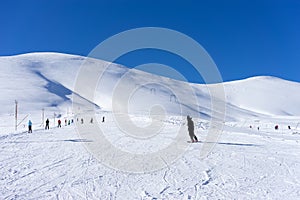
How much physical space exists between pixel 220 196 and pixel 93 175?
3714 millimetres

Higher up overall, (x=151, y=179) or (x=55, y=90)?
(x=55, y=90)

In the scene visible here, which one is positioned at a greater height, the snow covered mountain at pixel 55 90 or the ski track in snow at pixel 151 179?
the snow covered mountain at pixel 55 90

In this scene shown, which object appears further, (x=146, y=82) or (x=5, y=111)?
(x=146, y=82)

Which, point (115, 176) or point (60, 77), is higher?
point (60, 77)

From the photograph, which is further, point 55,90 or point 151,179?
point 55,90

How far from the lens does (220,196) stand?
7691 millimetres

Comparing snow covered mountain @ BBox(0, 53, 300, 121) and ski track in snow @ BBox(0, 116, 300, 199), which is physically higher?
snow covered mountain @ BBox(0, 53, 300, 121)

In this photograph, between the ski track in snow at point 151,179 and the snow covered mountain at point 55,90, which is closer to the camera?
the ski track in snow at point 151,179

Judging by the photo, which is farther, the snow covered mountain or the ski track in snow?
the snow covered mountain

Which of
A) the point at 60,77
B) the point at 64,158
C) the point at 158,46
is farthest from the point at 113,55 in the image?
the point at 60,77

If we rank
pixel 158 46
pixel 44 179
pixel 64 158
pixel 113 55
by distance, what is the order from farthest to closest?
pixel 158 46
pixel 113 55
pixel 64 158
pixel 44 179

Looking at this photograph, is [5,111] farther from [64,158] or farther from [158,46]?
Answer: [64,158]

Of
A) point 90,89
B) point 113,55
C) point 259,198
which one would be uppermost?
point 90,89

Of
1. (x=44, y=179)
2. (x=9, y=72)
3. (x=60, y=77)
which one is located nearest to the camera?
(x=44, y=179)
